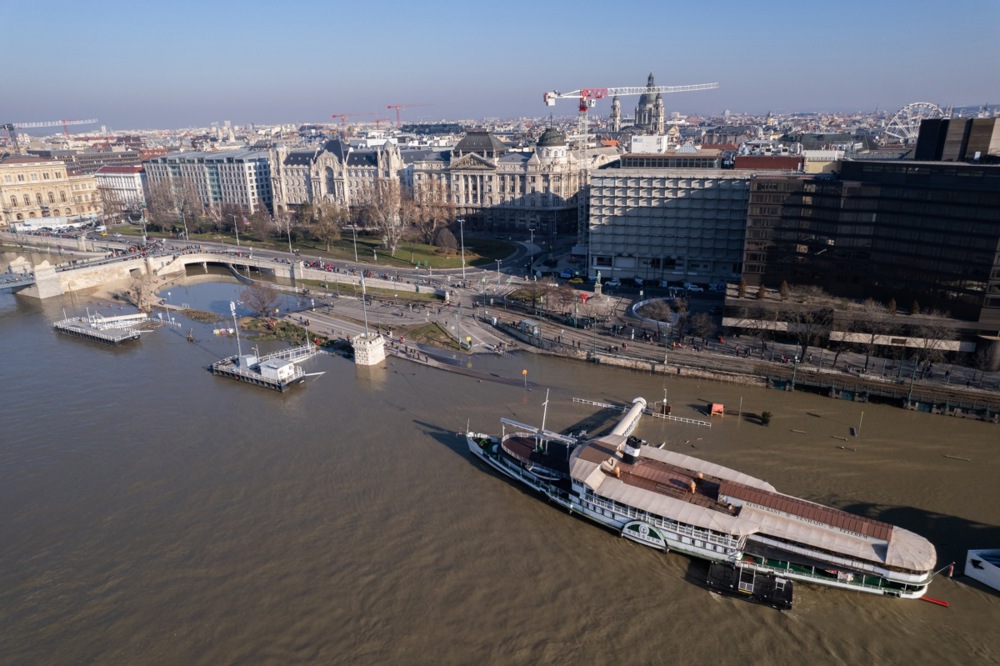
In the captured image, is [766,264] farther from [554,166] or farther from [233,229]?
[233,229]

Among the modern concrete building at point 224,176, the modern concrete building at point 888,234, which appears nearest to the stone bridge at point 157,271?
the modern concrete building at point 888,234

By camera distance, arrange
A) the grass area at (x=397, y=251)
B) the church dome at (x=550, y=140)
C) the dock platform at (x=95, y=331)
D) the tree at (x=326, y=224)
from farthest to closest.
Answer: the church dome at (x=550, y=140), the tree at (x=326, y=224), the grass area at (x=397, y=251), the dock platform at (x=95, y=331)

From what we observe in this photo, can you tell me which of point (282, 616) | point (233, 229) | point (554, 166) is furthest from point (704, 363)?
point (233, 229)

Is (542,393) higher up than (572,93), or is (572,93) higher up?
(572,93)

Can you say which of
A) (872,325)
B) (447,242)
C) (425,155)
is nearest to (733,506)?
(872,325)

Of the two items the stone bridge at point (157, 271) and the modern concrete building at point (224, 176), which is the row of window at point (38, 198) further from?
the stone bridge at point (157, 271)

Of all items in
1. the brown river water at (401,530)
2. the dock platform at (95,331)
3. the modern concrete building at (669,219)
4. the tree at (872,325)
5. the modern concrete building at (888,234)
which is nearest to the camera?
the brown river water at (401,530)
